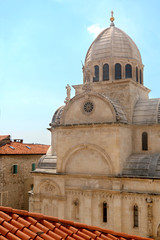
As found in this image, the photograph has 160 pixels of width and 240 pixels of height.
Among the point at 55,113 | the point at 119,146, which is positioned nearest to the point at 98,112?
the point at 119,146

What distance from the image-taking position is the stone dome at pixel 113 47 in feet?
71.4

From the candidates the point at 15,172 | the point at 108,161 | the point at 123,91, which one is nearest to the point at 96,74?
the point at 123,91

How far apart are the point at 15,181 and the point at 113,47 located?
1697 centimetres

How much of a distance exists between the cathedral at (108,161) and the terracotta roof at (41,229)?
9.60 meters

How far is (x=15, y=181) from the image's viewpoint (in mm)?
26266

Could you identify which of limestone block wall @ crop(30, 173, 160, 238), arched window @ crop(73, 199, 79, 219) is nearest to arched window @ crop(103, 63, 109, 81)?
limestone block wall @ crop(30, 173, 160, 238)

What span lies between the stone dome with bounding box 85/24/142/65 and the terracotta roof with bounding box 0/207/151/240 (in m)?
17.0

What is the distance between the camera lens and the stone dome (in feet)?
71.4

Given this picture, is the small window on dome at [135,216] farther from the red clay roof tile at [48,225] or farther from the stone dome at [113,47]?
the stone dome at [113,47]

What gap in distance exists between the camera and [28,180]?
28.0m

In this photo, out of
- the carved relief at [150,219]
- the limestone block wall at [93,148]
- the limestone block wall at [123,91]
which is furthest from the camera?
the limestone block wall at [123,91]

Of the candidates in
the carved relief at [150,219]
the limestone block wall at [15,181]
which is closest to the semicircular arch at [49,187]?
the limestone block wall at [15,181]

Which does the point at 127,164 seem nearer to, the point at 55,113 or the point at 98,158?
the point at 98,158

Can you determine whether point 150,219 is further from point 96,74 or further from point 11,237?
point 96,74
